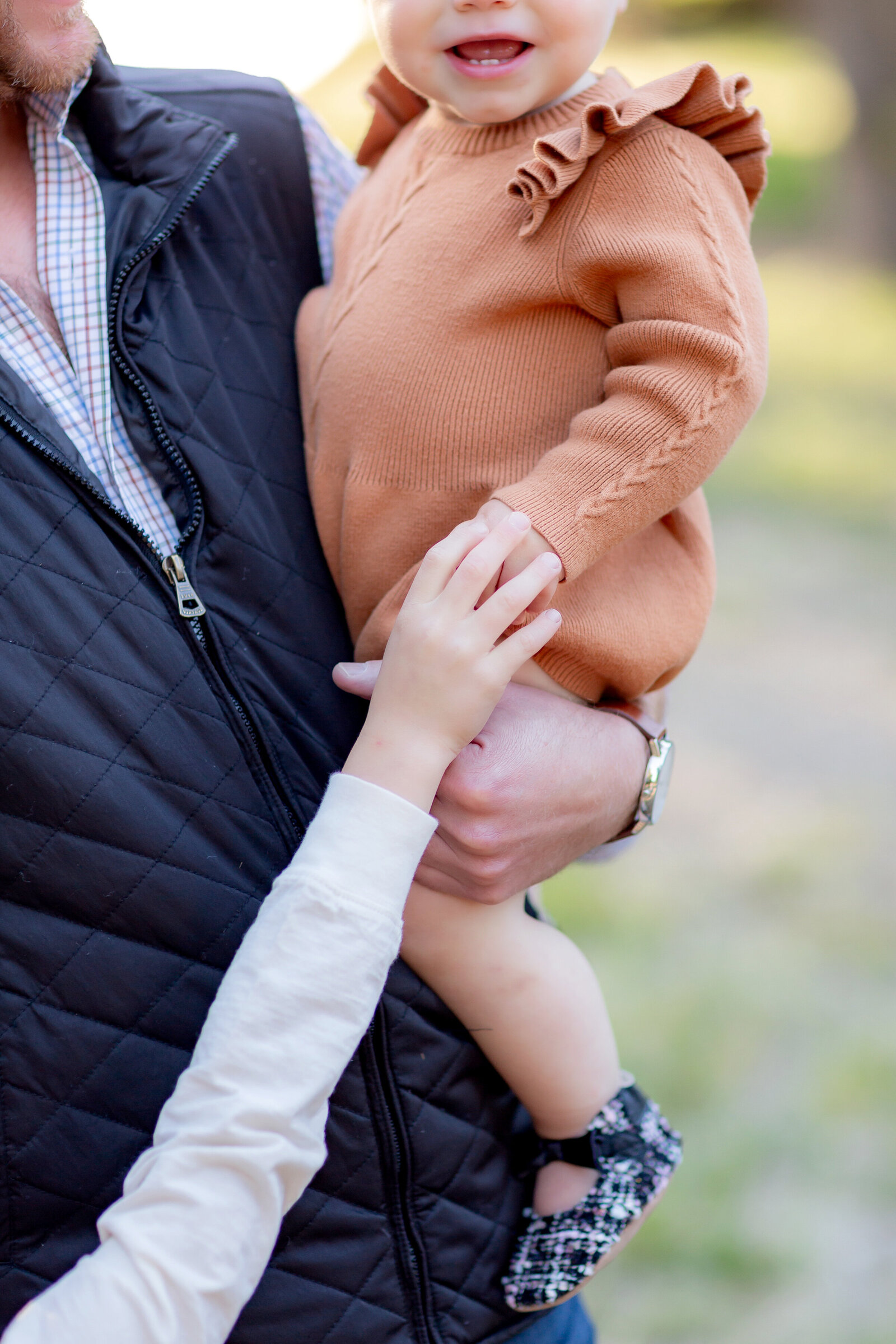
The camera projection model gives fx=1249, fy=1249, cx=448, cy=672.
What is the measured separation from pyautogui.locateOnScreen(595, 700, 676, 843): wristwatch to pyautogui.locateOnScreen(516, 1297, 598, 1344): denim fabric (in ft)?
1.76

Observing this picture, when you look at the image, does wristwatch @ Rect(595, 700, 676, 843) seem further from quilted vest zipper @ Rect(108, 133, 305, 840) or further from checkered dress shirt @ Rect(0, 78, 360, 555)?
checkered dress shirt @ Rect(0, 78, 360, 555)

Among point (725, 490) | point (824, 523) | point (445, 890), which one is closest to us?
point (445, 890)

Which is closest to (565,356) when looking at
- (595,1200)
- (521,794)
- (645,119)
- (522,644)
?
(645,119)

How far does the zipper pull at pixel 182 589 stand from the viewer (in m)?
1.15

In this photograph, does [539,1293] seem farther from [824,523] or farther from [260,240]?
[824,523]

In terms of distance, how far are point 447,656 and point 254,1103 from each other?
39cm

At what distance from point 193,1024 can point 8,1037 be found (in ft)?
0.52

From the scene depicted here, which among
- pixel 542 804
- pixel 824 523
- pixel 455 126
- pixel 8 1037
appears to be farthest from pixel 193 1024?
pixel 824 523

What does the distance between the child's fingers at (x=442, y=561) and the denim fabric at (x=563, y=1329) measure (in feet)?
2.70

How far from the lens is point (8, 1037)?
104 centimetres

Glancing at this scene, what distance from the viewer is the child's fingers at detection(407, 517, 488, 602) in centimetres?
111

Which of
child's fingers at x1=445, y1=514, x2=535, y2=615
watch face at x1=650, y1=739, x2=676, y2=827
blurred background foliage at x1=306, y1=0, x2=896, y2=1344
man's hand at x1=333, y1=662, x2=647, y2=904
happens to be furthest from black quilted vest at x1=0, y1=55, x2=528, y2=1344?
blurred background foliage at x1=306, y1=0, x2=896, y2=1344

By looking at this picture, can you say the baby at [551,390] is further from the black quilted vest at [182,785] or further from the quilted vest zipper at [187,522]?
the quilted vest zipper at [187,522]

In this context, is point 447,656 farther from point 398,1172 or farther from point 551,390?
point 398,1172
